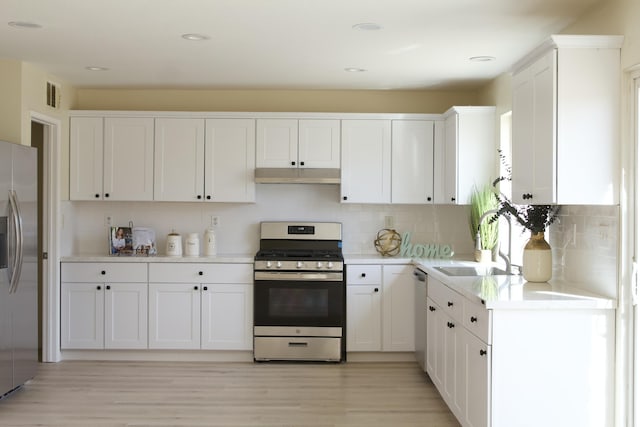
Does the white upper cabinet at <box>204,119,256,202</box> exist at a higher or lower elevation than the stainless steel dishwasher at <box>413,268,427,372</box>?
higher

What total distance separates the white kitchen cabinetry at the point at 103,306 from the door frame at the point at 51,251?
67mm

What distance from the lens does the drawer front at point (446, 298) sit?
3.93 meters

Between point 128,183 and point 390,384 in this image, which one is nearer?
point 390,384

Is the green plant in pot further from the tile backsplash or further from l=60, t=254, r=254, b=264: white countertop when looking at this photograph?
l=60, t=254, r=254, b=264: white countertop

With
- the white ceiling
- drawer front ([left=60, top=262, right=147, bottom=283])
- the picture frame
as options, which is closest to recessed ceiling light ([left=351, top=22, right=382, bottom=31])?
the white ceiling

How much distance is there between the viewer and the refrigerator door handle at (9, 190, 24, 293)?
4438mm

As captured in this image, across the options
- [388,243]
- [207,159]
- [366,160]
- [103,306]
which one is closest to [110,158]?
[207,159]

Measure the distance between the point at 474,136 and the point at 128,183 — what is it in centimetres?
302

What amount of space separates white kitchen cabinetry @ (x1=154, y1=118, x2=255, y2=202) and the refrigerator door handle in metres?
1.55

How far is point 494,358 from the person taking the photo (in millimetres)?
3225

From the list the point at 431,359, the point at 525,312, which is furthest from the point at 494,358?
the point at 431,359

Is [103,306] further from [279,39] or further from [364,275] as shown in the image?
[279,39]

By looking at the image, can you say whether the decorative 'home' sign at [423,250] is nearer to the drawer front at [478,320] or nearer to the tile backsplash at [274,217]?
the tile backsplash at [274,217]

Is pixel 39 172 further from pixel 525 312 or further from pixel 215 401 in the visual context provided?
pixel 525 312
